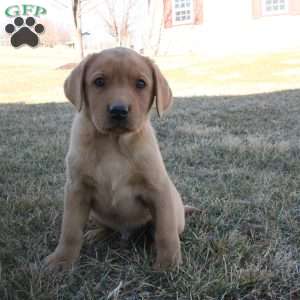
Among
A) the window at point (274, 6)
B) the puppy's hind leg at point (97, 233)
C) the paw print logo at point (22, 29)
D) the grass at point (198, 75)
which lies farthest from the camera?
the window at point (274, 6)

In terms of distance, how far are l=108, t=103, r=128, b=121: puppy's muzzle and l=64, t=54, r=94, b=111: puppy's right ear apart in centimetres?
20

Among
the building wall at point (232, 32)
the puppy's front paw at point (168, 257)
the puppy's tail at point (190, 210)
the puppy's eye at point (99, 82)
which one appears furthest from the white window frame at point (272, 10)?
the puppy's front paw at point (168, 257)

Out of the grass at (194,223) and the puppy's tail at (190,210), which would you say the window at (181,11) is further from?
the puppy's tail at (190,210)

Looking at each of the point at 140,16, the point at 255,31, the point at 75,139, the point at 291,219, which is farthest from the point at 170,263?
the point at 140,16

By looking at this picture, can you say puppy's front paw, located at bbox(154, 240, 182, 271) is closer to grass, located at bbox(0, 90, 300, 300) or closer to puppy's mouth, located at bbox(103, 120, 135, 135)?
grass, located at bbox(0, 90, 300, 300)

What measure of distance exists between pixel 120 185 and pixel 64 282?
506 millimetres

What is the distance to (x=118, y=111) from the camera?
83.9 inches

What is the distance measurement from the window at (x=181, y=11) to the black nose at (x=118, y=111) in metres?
16.7

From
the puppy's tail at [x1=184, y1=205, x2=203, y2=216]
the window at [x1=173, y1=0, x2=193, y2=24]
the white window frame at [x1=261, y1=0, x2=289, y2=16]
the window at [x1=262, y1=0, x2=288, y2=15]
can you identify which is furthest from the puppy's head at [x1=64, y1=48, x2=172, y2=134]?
the window at [x1=173, y1=0, x2=193, y2=24]

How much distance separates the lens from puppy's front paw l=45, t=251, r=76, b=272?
2.22 m

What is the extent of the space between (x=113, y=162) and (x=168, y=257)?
53cm

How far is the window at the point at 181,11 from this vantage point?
59.7 feet

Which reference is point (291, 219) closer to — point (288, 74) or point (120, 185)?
point (120, 185)

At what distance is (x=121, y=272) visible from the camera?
7.23 feet
